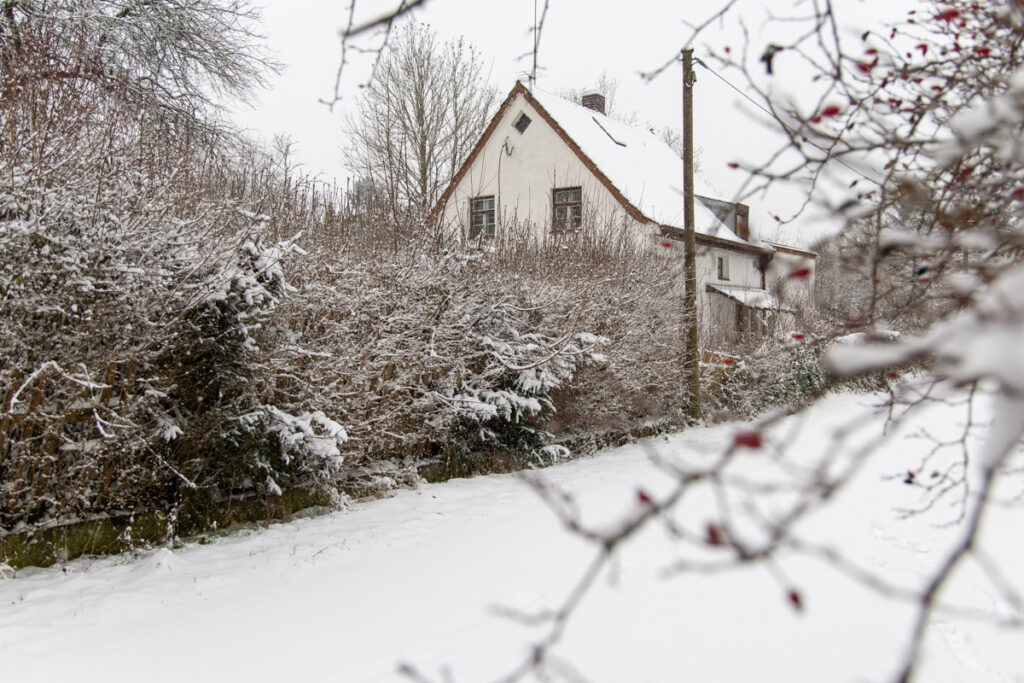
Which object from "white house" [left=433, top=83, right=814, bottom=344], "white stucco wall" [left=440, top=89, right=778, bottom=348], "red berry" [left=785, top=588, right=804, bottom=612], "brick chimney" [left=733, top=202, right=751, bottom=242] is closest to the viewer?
"red berry" [left=785, top=588, right=804, bottom=612]

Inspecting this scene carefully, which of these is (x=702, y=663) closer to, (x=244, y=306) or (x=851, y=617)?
(x=851, y=617)

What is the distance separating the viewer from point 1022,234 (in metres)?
0.96

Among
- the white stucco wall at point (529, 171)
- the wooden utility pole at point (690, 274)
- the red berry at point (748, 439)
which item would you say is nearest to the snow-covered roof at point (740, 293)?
the white stucco wall at point (529, 171)

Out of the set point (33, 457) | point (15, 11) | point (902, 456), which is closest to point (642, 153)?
point (902, 456)

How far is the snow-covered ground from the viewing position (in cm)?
400

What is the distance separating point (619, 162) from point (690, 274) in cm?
960

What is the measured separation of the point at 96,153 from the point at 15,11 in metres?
8.54

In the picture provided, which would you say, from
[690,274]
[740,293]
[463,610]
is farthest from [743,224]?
[463,610]

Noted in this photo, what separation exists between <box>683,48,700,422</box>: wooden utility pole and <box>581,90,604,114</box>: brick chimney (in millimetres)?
12443

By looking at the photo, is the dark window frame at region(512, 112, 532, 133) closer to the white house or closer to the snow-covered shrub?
the white house

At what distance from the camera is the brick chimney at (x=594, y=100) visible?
25.2m

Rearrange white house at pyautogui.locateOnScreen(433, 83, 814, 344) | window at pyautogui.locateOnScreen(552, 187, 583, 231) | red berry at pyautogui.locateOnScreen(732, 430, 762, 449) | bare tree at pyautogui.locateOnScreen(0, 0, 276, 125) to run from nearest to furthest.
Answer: red berry at pyautogui.locateOnScreen(732, 430, 762, 449)
bare tree at pyautogui.locateOnScreen(0, 0, 276, 125)
window at pyautogui.locateOnScreen(552, 187, 583, 231)
white house at pyautogui.locateOnScreen(433, 83, 814, 344)

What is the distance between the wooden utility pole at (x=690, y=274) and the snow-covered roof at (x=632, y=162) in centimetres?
520

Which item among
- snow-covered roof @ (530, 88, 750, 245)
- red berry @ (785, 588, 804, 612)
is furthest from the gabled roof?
red berry @ (785, 588, 804, 612)
